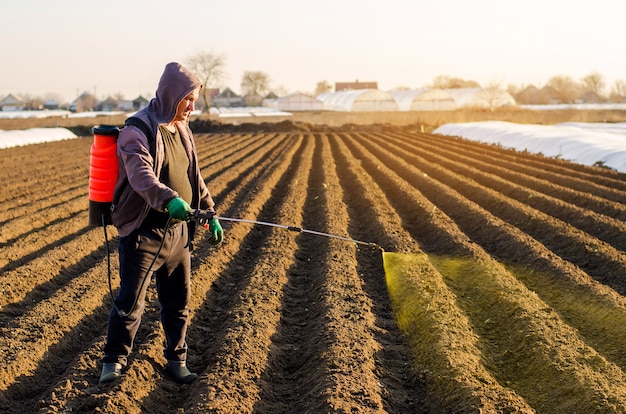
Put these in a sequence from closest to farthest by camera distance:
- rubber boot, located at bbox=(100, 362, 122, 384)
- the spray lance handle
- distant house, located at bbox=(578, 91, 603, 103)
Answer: the spray lance handle < rubber boot, located at bbox=(100, 362, 122, 384) < distant house, located at bbox=(578, 91, 603, 103)

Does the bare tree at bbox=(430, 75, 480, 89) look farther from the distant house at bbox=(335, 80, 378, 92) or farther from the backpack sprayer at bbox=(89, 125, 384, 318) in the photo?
the backpack sprayer at bbox=(89, 125, 384, 318)

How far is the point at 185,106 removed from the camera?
4.30 metres

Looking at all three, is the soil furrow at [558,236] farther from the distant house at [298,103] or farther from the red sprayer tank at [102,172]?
the distant house at [298,103]

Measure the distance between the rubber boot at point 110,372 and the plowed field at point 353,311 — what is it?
7 cm

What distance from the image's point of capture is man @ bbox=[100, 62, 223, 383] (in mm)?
4062

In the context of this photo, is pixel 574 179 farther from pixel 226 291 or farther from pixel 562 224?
pixel 226 291

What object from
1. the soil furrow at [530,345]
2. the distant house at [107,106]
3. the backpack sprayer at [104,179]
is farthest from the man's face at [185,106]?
the distant house at [107,106]

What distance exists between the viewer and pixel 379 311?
6.62m

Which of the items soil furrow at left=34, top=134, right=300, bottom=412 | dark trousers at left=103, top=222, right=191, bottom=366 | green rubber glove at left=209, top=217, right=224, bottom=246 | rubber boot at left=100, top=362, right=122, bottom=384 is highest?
green rubber glove at left=209, top=217, right=224, bottom=246

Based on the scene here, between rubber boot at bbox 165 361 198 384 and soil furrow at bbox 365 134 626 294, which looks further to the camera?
soil furrow at bbox 365 134 626 294

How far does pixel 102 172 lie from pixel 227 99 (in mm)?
108849

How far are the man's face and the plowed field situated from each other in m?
1.73

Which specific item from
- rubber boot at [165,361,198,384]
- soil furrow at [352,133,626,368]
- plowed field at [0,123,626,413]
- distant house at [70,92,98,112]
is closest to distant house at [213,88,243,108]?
distant house at [70,92,98,112]

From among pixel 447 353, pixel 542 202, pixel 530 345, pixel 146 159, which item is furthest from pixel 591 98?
pixel 146 159
